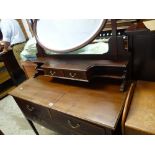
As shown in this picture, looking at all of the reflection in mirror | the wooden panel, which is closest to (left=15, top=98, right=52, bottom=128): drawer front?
the reflection in mirror

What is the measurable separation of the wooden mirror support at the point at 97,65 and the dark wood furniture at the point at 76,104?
8 centimetres

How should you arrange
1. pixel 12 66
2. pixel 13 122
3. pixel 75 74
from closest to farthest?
1. pixel 75 74
2. pixel 13 122
3. pixel 12 66

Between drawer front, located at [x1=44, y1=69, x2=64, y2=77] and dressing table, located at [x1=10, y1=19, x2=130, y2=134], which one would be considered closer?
dressing table, located at [x1=10, y1=19, x2=130, y2=134]

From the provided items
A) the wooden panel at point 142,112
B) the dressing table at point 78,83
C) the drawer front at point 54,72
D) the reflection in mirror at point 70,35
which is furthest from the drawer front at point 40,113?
the wooden panel at point 142,112

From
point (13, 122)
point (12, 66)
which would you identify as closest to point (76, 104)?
point (13, 122)

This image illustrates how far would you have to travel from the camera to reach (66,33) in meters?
1.12

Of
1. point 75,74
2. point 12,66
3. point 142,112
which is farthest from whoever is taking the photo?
point 12,66

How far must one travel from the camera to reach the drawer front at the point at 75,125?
0.86 m

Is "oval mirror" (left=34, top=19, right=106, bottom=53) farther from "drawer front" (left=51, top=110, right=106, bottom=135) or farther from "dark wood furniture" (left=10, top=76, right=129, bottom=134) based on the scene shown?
"drawer front" (left=51, top=110, right=106, bottom=135)

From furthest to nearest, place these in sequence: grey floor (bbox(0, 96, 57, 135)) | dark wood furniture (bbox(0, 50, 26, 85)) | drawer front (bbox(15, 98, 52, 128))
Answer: dark wood furniture (bbox(0, 50, 26, 85)), grey floor (bbox(0, 96, 57, 135)), drawer front (bbox(15, 98, 52, 128))

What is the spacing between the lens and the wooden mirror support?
95cm

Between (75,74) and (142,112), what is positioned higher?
(75,74)

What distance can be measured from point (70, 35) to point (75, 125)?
2.04 ft

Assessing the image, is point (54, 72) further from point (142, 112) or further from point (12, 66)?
point (12, 66)
